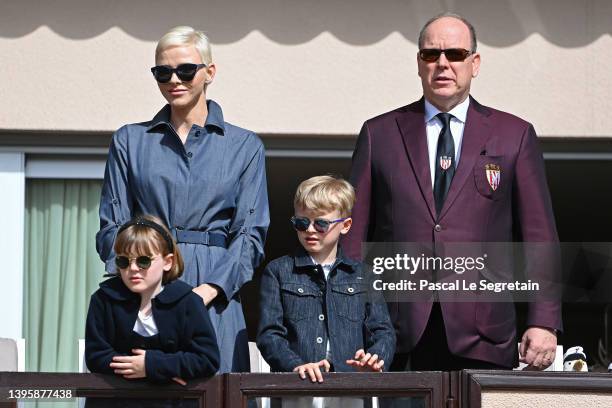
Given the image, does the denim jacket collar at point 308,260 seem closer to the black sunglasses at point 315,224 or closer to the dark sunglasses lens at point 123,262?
the black sunglasses at point 315,224

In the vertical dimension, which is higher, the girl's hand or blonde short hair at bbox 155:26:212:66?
blonde short hair at bbox 155:26:212:66

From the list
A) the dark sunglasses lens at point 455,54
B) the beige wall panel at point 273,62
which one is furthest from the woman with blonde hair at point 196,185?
the beige wall panel at point 273,62

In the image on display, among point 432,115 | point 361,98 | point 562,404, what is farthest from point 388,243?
point 361,98

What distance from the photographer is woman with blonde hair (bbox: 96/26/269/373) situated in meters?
5.64

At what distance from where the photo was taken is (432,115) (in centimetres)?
593

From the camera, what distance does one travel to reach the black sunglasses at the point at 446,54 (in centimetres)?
581

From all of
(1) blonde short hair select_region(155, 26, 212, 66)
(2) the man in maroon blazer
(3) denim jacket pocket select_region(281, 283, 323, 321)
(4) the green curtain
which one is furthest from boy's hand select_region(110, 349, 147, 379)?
(4) the green curtain

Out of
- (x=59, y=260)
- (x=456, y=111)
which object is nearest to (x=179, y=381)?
(x=456, y=111)

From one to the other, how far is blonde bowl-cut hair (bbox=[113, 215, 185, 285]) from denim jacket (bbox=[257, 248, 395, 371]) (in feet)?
1.25

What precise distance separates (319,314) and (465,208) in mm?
696

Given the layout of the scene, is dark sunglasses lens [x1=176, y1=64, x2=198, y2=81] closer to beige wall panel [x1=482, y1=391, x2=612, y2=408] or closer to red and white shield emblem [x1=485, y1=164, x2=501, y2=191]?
red and white shield emblem [x1=485, y1=164, x2=501, y2=191]

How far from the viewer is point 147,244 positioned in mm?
5316

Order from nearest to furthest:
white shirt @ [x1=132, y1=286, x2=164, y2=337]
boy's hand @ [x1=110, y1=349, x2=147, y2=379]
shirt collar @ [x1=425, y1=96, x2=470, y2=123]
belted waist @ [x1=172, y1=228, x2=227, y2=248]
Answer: boy's hand @ [x1=110, y1=349, x2=147, y2=379] < white shirt @ [x1=132, y1=286, x2=164, y2=337] < belted waist @ [x1=172, y1=228, x2=227, y2=248] < shirt collar @ [x1=425, y1=96, x2=470, y2=123]

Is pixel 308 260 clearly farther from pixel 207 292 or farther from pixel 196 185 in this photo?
pixel 196 185
